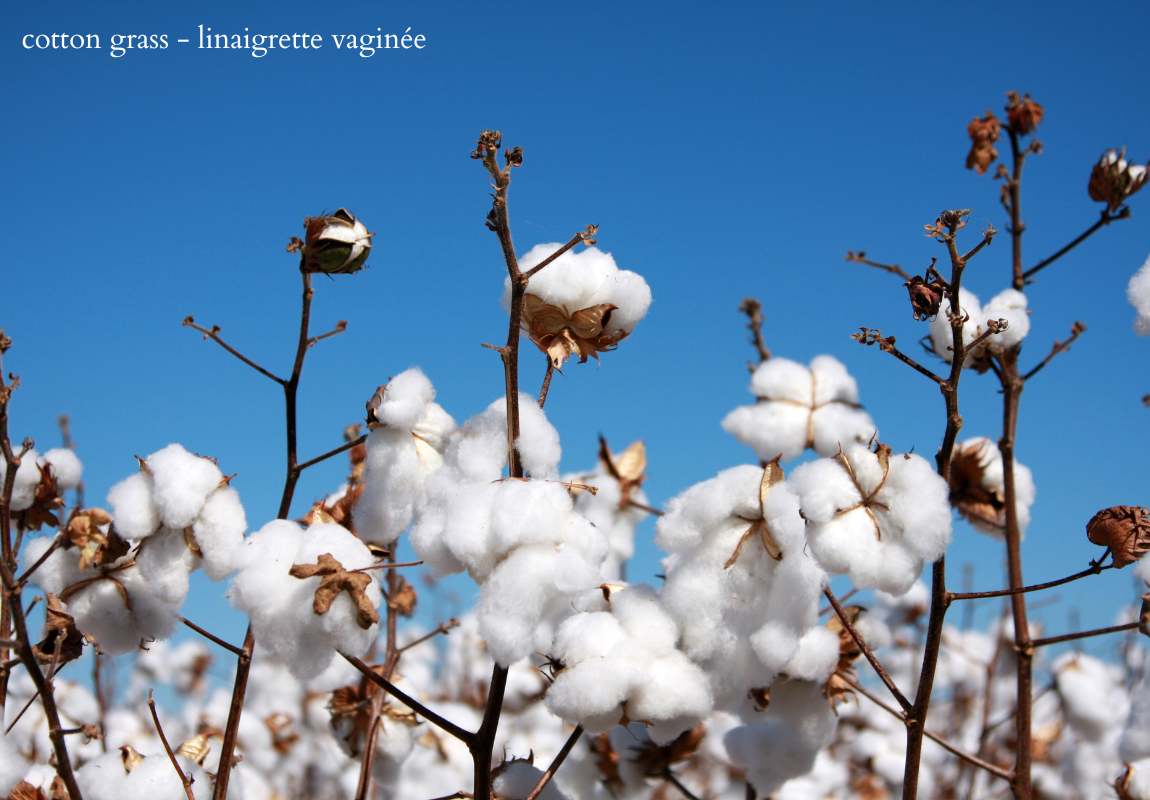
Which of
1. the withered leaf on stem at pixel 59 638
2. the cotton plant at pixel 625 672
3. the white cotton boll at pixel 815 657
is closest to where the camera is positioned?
the cotton plant at pixel 625 672

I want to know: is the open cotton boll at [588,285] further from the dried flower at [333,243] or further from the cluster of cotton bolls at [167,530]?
the cluster of cotton bolls at [167,530]

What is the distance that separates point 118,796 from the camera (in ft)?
4.66

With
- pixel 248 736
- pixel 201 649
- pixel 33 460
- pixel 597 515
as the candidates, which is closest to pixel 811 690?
pixel 597 515

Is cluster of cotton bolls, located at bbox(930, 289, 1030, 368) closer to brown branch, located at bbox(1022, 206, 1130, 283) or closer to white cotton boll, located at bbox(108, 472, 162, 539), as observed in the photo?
brown branch, located at bbox(1022, 206, 1130, 283)

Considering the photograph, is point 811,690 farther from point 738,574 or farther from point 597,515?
point 597,515

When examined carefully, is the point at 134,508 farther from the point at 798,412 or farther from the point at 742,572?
the point at 798,412

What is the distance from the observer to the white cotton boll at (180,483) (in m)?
1.18

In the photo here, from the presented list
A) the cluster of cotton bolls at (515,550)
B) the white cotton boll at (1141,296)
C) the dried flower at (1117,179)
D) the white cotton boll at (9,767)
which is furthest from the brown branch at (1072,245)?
the white cotton boll at (9,767)

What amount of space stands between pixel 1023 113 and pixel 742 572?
1.69 metres

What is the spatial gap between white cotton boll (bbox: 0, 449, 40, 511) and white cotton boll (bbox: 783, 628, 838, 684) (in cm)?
142

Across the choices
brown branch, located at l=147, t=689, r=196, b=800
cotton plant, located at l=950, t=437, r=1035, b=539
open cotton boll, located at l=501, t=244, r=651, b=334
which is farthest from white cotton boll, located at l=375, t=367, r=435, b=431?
cotton plant, located at l=950, t=437, r=1035, b=539

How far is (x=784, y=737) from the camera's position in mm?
1775

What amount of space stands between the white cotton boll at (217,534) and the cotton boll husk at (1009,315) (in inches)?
56.4

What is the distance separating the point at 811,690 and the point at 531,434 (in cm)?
89
